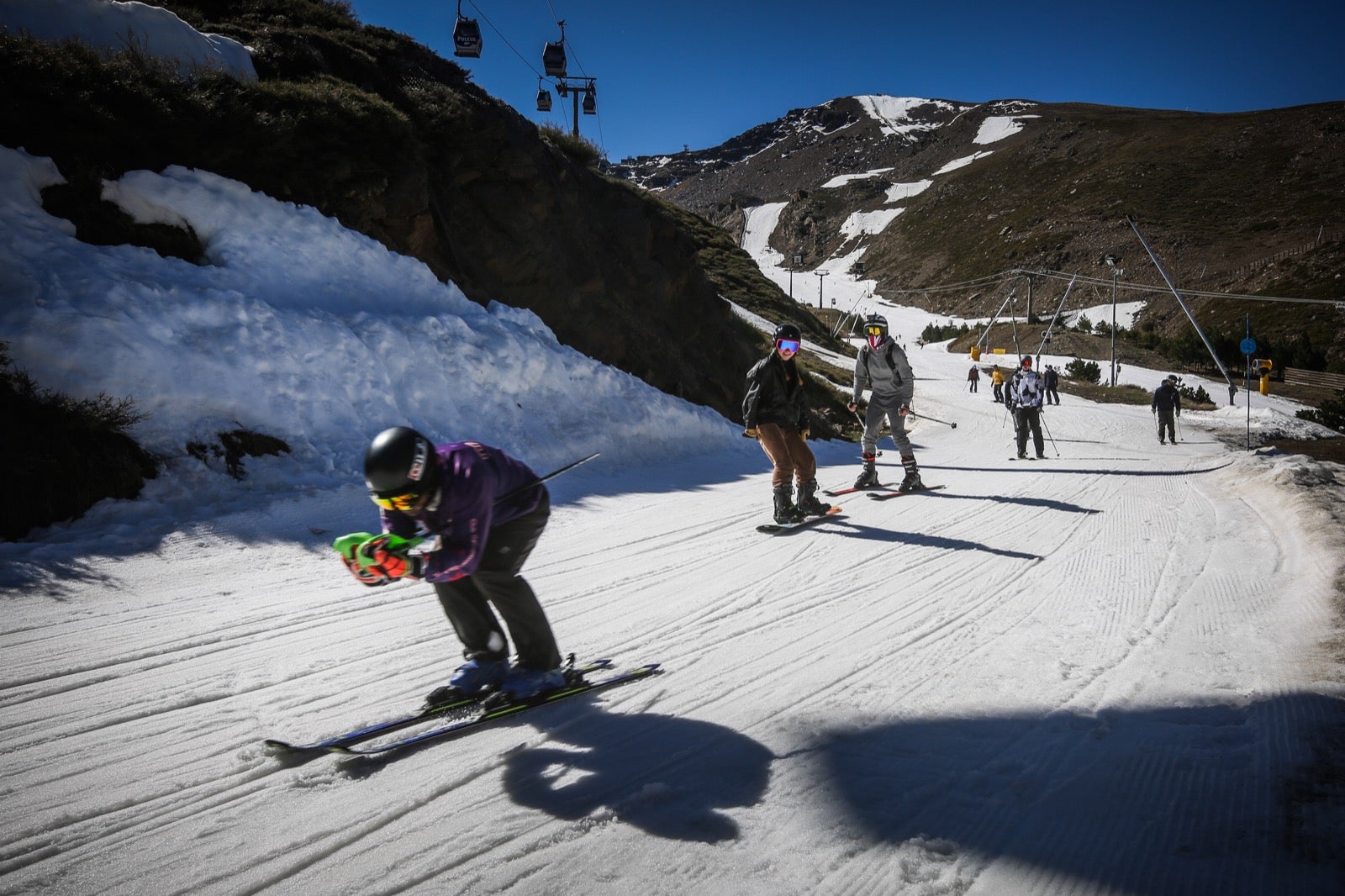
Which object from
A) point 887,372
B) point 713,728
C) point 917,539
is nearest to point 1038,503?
point 887,372

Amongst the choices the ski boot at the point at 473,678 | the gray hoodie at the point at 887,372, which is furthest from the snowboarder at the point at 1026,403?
the ski boot at the point at 473,678

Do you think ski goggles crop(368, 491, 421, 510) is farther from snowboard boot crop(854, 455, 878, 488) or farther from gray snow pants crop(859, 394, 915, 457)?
snowboard boot crop(854, 455, 878, 488)

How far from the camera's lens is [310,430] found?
826cm

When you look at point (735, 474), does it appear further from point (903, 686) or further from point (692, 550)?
point (903, 686)

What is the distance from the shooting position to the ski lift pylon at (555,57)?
26.2m

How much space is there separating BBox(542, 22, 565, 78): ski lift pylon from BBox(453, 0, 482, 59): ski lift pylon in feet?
21.3

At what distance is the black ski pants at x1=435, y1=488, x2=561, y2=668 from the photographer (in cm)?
358

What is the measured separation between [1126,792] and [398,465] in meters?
3.29

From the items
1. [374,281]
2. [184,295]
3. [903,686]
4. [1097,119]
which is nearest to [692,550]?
[903,686]

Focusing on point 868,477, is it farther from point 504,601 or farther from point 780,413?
point 504,601

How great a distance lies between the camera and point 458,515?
3281 millimetres

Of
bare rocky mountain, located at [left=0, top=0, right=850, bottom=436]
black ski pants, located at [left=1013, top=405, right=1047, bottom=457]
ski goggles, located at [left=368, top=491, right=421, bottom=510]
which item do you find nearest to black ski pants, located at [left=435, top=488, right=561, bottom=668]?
ski goggles, located at [left=368, top=491, right=421, bottom=510]

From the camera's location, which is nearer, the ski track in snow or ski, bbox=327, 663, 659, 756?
the ski track in snow

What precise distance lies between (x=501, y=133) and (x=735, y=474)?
30.0 ft
